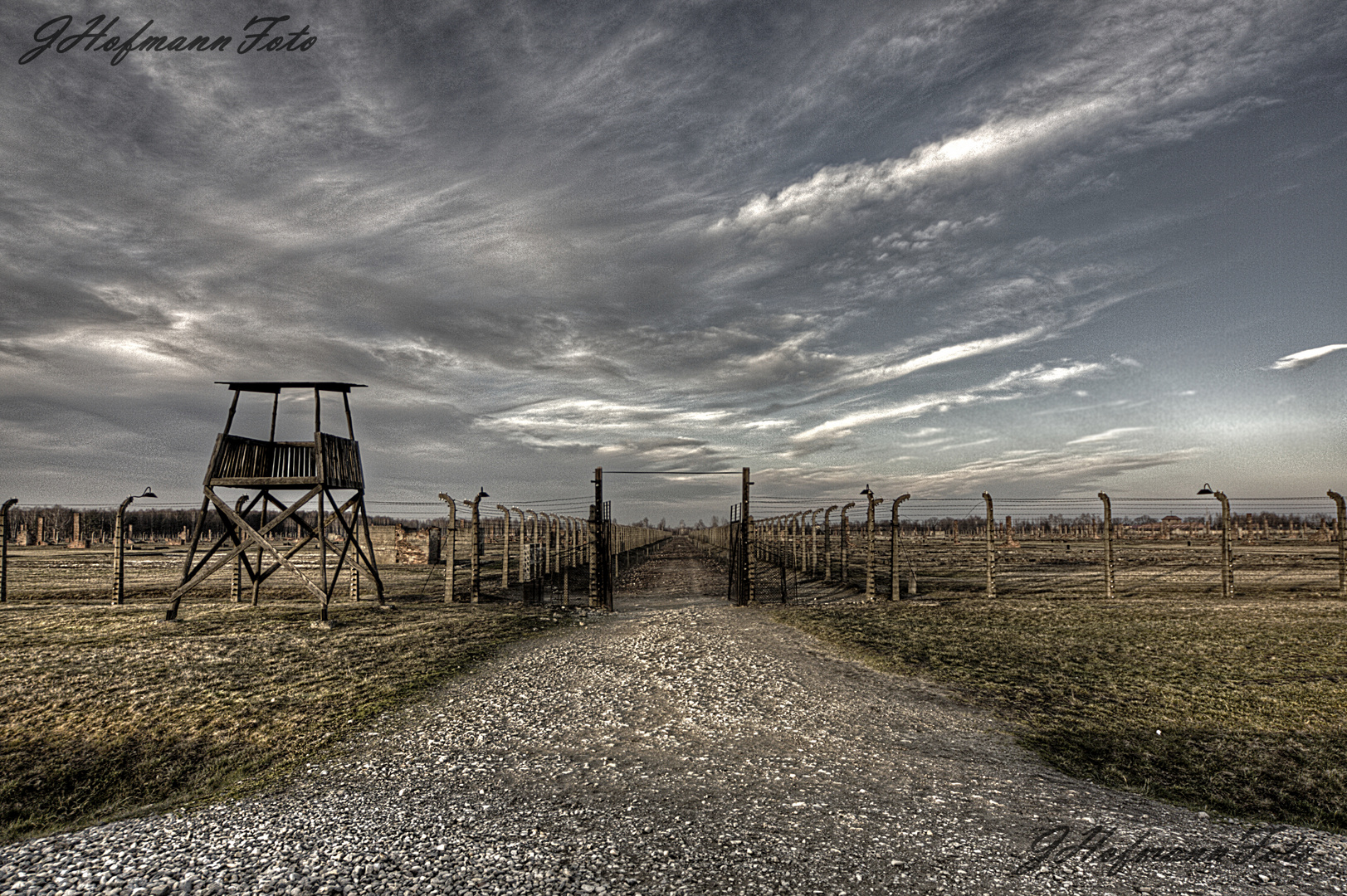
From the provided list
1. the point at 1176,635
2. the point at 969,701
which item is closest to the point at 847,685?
the point at 969,701

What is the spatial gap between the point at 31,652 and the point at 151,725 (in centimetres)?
633

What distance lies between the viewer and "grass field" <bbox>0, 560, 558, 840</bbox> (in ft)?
23.9

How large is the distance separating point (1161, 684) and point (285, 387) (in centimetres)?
2047

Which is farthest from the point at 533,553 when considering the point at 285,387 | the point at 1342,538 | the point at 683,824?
the point at 1342,538

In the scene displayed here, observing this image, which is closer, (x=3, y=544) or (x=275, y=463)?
(x=275, y=463)

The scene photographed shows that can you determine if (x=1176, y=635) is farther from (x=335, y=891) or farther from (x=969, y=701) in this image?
(x=335, y=891)

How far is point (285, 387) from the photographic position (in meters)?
17.4

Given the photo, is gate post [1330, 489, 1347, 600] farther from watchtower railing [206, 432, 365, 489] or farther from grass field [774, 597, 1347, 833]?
watchtower railing [206, 432, 365, 489]

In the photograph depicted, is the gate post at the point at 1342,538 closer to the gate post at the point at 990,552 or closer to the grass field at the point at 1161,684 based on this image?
the grass field at the point at 1161,684

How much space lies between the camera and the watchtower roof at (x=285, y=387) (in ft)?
56.0

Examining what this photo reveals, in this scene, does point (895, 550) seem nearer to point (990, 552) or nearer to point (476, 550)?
point (990, 552)

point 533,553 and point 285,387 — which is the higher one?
point 285,387

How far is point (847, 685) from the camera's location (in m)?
11.0

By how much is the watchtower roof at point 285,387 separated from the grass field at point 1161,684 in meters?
13.8
